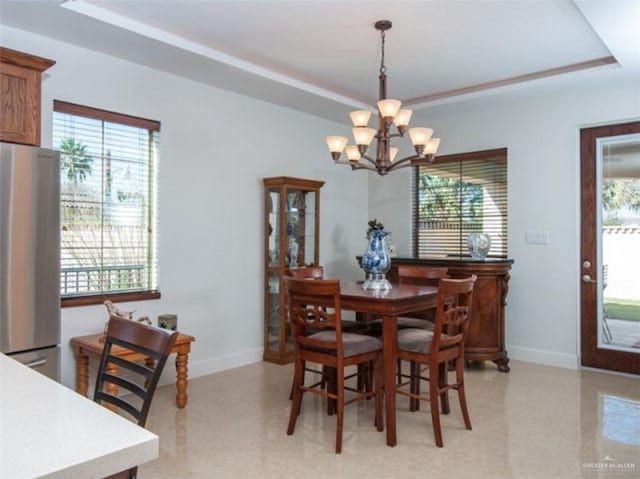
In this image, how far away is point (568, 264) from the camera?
4.54 meters

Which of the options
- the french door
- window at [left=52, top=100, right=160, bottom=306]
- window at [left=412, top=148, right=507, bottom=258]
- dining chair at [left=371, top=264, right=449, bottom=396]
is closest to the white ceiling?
window at [left=52, top=100, right=160, bottom=306]

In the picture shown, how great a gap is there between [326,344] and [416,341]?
0.60 m

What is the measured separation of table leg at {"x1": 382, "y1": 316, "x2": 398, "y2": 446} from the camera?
2.80 meters

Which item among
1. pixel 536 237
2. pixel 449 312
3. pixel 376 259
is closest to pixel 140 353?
pixel 449 312

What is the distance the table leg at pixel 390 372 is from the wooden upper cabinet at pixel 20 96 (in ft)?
7.73

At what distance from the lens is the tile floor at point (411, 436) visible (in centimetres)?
251

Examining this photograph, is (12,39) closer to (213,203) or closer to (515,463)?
(213,203)

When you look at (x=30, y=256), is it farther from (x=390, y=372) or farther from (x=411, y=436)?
(x=411, y=436)

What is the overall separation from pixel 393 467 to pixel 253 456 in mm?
778

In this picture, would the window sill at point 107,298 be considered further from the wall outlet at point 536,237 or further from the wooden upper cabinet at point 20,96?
the wall outlet at point 536,237

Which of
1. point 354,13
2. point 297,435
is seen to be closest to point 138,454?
point 297,435

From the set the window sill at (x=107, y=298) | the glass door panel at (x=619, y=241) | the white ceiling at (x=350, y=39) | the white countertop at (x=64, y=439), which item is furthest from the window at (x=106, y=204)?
the glass door panel at (x=619, y=241)

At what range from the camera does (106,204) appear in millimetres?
3656

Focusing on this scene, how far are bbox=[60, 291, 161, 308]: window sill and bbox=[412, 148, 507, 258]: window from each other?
3.14m
